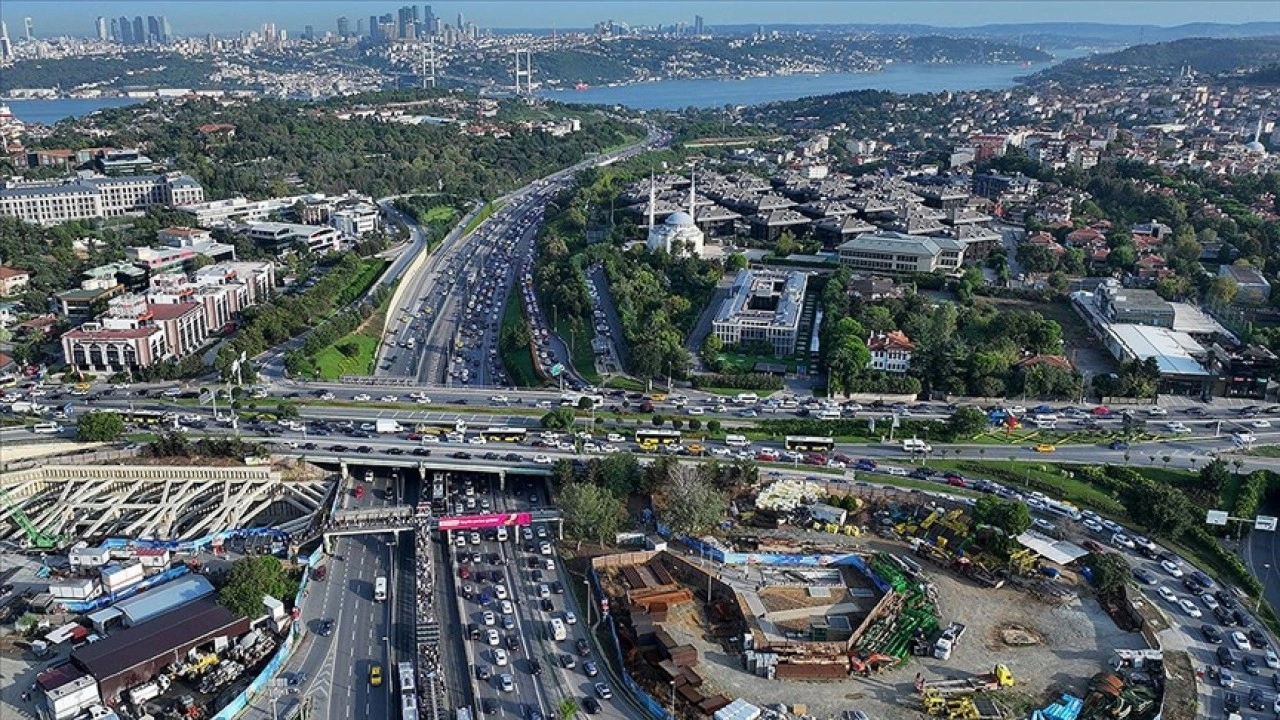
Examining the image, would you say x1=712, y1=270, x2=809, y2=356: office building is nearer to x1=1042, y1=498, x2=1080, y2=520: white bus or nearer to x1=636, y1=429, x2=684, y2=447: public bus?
x1=636, y1=429, x2=684, y2=447: public bus

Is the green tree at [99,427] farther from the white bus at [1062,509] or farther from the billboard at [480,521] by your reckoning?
the white bus at [1062,509]

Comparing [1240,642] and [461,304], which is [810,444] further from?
[461,304]

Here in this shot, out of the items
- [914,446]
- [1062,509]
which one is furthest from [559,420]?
[1062,509]

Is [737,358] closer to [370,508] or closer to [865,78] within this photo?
[370,508]

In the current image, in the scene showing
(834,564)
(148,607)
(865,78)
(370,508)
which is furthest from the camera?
(865,78)

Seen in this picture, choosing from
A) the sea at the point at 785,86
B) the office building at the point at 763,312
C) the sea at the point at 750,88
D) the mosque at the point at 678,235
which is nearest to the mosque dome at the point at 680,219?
the mosque at the point at 678,235

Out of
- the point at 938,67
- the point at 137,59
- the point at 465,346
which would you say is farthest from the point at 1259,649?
the point at 938,67

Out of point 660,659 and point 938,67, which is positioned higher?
point 938,67

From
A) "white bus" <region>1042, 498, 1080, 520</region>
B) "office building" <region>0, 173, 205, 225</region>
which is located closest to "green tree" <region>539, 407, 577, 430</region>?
"white bus" <region>1042, 498, 1080, 520</region>
